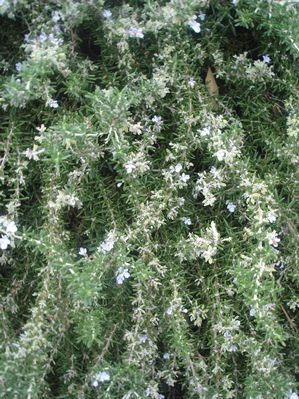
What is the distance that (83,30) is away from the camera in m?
2.10

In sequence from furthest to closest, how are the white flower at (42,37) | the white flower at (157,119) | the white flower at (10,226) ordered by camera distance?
the white flower at (157,119)
the white flower at (42,37)
the white flower at (10,226)

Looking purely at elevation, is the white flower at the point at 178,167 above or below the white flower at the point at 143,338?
above

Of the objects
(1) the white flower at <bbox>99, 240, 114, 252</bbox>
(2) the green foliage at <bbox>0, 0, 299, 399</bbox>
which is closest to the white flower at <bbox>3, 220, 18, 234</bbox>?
(2) the green foliage at <bbox>0, 0, 299, 399</bbox>

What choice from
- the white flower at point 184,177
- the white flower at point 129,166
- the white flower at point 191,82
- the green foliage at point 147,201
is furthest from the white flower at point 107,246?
the white flower at point 191,82

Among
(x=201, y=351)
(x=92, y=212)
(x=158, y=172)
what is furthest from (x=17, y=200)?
(x=201, y=351)

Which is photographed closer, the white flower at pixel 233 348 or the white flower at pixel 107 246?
the white flower at pixel 107 246

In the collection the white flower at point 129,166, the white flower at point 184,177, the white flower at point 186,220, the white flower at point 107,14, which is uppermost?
the white flower at point 107,14

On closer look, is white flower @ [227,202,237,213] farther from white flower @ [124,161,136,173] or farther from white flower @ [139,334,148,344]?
white flower @ [139,334,148,344]

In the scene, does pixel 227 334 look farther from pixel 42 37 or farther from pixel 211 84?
pixel 42 37

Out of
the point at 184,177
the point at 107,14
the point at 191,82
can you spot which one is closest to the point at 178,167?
the point at 184,177

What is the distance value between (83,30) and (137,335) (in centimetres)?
121

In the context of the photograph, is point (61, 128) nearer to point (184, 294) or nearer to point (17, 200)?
point (17, 200)

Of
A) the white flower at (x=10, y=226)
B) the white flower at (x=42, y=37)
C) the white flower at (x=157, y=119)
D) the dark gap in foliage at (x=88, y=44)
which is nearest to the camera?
the white flower at (x=10, y=226)

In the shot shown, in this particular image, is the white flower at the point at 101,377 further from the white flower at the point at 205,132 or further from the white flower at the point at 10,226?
the white flower at the point at 205,132
